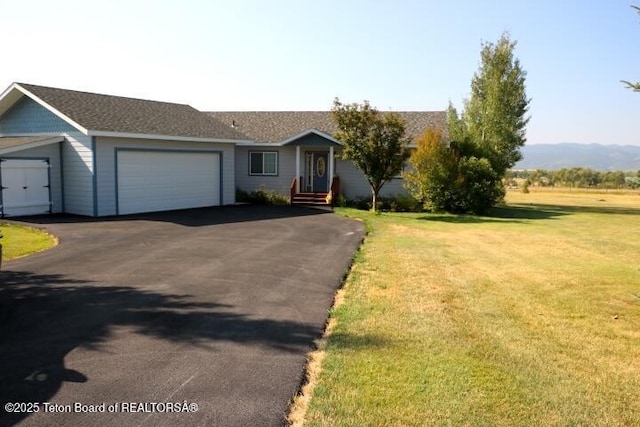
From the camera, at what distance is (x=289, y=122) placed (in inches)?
1107

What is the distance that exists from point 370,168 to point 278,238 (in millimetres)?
8526

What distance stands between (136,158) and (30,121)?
4.48 metres

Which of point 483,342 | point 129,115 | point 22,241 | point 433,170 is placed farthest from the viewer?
point 433,170

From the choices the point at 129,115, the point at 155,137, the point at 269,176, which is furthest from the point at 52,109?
the point at 269,176

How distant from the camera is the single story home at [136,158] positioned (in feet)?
54.9

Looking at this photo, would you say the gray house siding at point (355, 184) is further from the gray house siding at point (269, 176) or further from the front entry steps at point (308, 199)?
the gray house siding at point (269, 176)

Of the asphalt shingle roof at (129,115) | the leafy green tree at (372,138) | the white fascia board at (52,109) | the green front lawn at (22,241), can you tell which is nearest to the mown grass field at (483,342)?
the green front lawn at (22,241)

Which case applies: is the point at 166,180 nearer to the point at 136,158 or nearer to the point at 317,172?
the point at 136,158

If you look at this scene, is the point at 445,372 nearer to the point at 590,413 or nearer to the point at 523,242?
the point at 590,413

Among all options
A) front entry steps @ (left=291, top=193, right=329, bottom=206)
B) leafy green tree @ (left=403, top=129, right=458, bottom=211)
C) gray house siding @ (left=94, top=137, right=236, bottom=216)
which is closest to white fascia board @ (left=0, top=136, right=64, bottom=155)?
gray house siding @ (left=94, top=137, right=236, bottom=216)

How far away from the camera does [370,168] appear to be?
66.9ft

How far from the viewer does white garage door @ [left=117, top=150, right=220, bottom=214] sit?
18.0 metres

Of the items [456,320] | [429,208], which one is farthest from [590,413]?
[429,208]

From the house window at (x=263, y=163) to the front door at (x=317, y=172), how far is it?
1.83m
